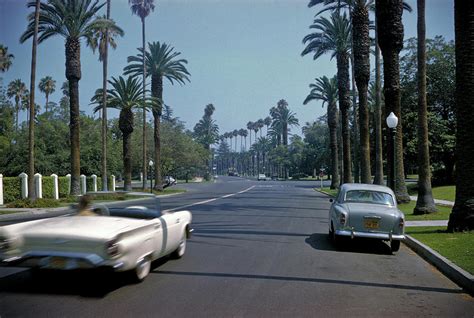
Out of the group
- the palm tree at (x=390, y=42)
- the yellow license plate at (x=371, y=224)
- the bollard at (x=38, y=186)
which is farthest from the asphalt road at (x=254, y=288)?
the bollard at (x=38, y=186)

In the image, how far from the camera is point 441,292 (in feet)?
24.8

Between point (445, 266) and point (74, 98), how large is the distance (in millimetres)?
29632

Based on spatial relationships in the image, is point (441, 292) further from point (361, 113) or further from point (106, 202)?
point (361, 113)

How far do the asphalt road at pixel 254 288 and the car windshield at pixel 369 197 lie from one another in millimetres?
1303

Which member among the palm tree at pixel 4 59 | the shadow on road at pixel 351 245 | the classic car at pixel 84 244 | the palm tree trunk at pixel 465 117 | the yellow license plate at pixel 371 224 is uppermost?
the palm tree at pixel 4 59

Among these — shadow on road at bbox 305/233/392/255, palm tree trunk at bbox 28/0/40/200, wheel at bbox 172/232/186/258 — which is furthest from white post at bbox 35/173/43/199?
wheel at bbox 172/232/186/258

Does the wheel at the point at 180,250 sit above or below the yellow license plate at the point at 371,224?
below

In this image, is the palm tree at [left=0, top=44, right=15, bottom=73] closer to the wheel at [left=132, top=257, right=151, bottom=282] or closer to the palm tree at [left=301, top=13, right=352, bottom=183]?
the palm tree at [left=301, top=13, right=352, bottom=183]

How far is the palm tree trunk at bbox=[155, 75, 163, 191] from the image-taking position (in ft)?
159

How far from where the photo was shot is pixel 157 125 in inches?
1919

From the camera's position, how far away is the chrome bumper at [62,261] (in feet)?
21.8

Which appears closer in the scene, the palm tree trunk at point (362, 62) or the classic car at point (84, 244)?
the classic car at point (84, 244)

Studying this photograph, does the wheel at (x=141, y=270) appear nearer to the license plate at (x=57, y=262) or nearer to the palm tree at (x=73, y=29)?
the license plate at (x=57, y=262)

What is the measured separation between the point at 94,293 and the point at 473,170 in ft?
33.5
